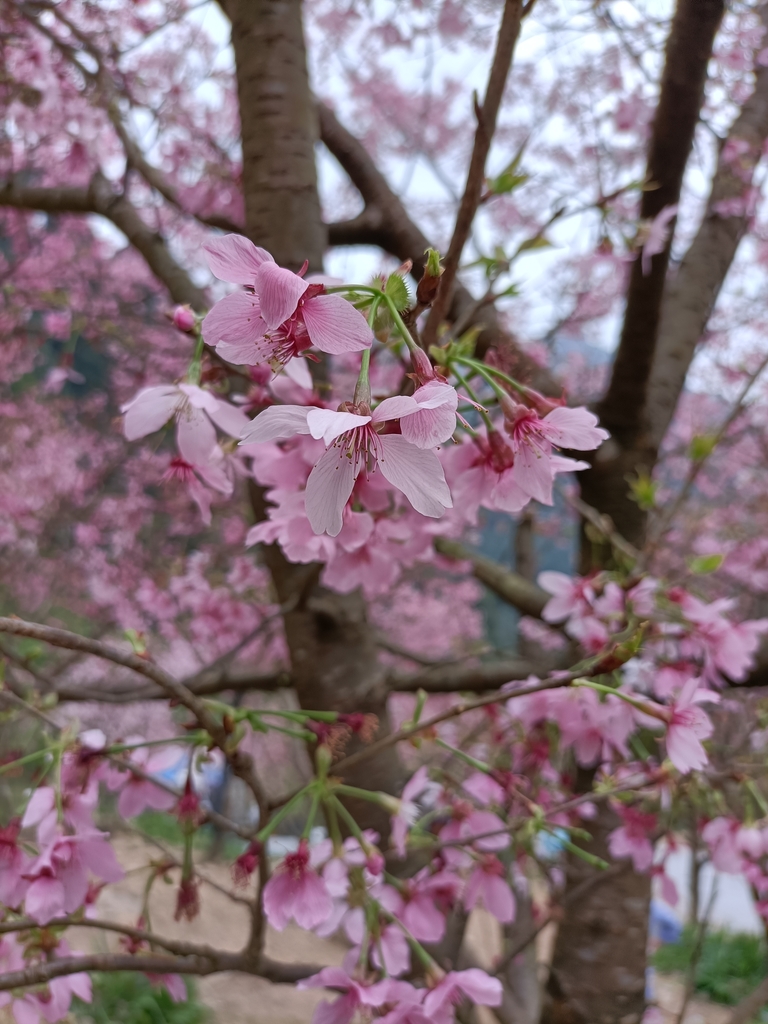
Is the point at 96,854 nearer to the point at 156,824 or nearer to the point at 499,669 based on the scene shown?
the point at 499,669

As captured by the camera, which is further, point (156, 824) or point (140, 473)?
point (156, 824)

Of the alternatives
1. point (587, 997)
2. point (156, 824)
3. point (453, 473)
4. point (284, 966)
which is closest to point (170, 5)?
point (453, 473)

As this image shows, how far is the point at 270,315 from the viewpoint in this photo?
48 centimetres

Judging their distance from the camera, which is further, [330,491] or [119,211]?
[119,211]

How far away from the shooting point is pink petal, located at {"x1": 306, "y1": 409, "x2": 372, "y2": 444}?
1.34ft

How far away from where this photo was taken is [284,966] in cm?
98

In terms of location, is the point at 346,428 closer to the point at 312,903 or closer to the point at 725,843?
the point at 312,903

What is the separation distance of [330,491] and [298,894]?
1.80ft

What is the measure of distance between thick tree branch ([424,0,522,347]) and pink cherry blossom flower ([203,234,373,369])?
0.18m

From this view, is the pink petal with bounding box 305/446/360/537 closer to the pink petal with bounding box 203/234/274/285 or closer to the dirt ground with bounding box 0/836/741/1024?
the pink petal with bounding box 203/234/274/285

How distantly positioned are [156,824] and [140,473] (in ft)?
15.1

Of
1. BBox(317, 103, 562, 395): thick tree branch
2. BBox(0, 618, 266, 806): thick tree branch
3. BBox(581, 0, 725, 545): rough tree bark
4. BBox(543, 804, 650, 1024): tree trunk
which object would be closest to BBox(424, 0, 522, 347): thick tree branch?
BBox(0, 618, 266, 806): thick tree branch

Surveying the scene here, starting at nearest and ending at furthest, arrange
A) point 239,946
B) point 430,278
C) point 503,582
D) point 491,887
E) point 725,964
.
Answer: point 430,278, point 491,887, point 503,582, point 239,946, point 725,964

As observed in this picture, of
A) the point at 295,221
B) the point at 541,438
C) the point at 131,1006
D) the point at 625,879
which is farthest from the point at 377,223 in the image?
the point at 131,1006
